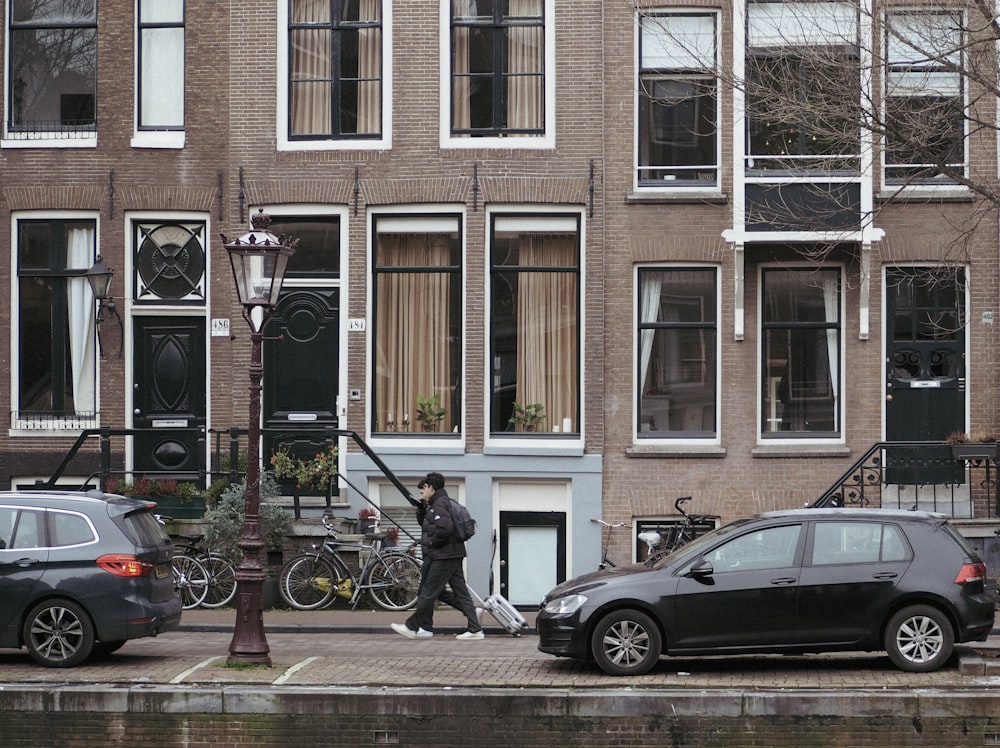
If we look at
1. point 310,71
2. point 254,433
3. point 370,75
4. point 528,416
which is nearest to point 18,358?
point 310,71

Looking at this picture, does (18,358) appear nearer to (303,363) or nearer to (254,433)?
(303,363)

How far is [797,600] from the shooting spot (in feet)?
41.5

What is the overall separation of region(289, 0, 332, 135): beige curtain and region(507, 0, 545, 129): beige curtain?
2516 millimetres

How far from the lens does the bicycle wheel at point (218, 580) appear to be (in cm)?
1816

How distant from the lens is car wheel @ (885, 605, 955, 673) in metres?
12.7

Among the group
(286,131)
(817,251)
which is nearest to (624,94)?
(817,251)

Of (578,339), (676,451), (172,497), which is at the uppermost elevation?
(578,339)

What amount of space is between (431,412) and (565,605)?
7.00 metres

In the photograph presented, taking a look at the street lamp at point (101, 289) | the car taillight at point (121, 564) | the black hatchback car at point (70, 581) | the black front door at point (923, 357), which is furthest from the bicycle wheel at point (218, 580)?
the black front door at point (923, 357)

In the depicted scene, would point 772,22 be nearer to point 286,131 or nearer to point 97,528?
point 286,131

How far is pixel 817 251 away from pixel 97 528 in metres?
9.99

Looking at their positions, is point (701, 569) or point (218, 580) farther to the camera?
point (218, 580)

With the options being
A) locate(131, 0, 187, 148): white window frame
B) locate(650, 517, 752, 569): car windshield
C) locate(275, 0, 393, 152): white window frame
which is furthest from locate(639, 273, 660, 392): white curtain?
locate(131, 0, 187, 148): white window frame

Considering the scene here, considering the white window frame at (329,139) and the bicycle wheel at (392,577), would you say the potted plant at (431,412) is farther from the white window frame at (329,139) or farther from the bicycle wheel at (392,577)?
the white window frame at (329,139)
